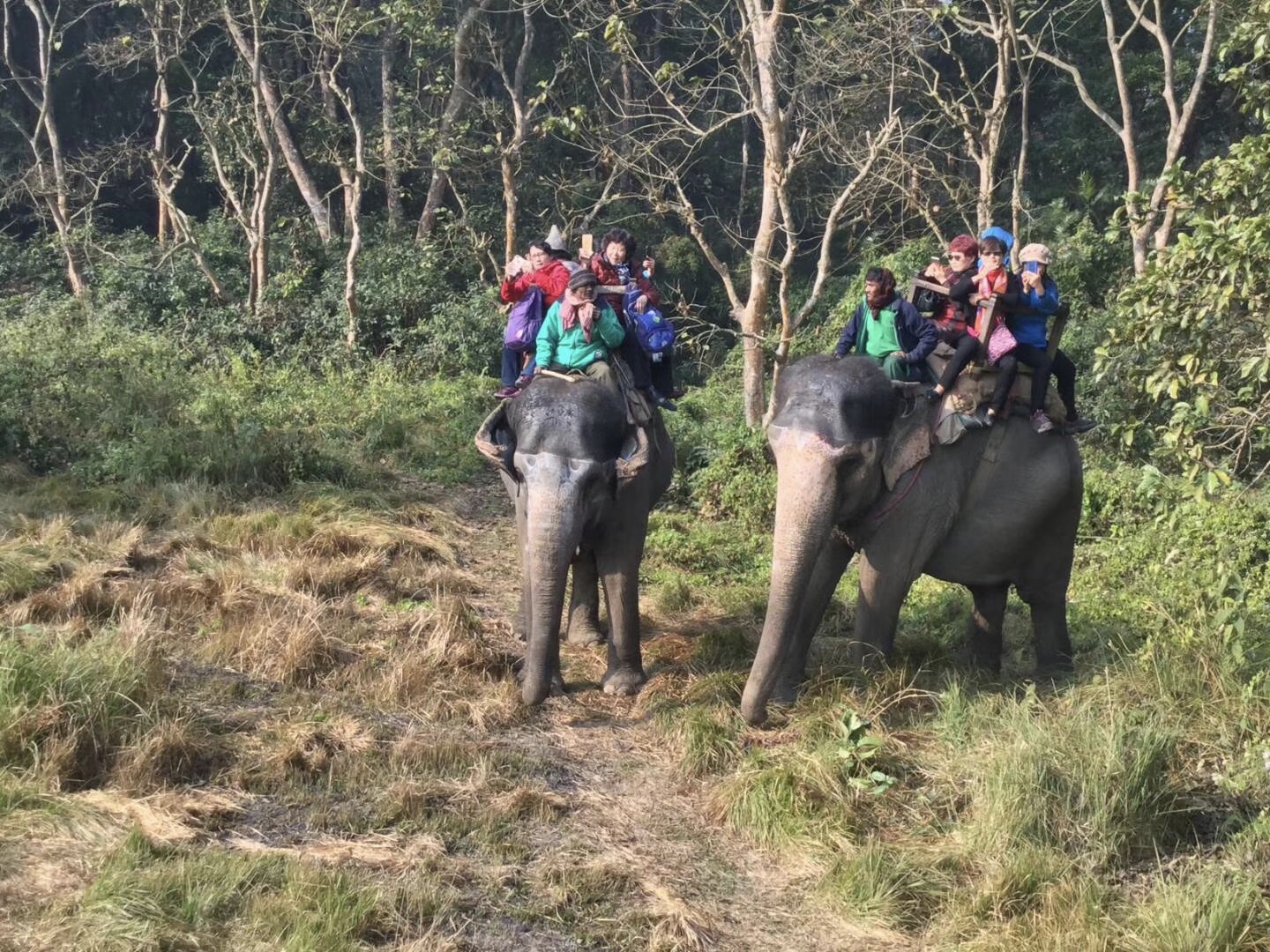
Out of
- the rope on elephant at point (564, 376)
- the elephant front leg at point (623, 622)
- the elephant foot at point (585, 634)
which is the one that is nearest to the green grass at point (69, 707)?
the elephant front leg at point (623, 622)

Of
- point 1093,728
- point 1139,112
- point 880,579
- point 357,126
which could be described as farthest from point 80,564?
point 1139,112

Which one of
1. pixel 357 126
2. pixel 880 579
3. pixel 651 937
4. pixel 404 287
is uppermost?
pixel 357 126

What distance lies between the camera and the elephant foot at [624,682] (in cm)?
669

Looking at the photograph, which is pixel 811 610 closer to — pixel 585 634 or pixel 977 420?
pixel 977 420

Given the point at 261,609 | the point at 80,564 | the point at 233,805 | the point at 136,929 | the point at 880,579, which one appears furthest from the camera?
the point at 80,564

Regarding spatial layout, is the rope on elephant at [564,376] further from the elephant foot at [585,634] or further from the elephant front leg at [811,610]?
the elephant foot at [585,634]

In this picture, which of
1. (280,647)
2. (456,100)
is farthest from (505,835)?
(456,100)

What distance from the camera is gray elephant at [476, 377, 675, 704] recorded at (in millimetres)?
5953

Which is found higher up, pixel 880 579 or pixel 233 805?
pixel 880 579

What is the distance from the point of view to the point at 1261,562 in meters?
9.41

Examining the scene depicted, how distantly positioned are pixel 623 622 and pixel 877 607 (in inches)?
52.2

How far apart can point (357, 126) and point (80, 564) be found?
9844 millimetres

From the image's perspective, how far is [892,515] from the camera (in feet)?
20.1

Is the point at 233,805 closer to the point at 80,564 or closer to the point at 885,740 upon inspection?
the point at 885,740
